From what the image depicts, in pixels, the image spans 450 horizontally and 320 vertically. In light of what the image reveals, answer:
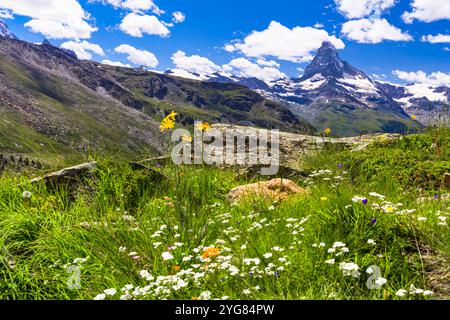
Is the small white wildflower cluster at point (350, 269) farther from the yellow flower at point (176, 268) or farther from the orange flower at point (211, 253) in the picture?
the yellow flower at point (176, 268)

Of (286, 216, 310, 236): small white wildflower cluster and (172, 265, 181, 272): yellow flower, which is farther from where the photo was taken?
(286, 216, 310, 236): small white wildflower cluster

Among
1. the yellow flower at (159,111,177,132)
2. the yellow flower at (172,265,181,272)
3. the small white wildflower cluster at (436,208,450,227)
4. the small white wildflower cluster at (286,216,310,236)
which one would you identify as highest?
the yellow flower at (159,111,177,132)

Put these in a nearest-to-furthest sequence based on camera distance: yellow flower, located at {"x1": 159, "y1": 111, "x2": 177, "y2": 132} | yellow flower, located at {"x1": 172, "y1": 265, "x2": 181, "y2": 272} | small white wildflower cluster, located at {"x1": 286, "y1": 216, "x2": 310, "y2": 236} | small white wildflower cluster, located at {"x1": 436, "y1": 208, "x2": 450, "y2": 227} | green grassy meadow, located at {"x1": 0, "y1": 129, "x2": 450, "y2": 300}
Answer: green grassy meadow, located at {"x1": 0, "y1": 129, "x2": 450, "y2": 300}, yellow flower, located at {"x1": 172, "y1": 265, "x2": 181, "y2": 272}, small white wildflower cluster, located at {"x1": 436, "y1": 208, "x2": 450, "y2": 227}, small white wildflower cluster, located at {"x1": 286, "y1": 216, "x2": 310, "y2": 236}, yellow flower, located at {"x1": 159, "y1": 111, "x2": 177, "y2": 132}

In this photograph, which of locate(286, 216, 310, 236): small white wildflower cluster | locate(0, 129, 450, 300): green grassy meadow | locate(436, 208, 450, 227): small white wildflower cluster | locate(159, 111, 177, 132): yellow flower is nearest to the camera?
locate(0, 129, 450, 300): green grassy meadow

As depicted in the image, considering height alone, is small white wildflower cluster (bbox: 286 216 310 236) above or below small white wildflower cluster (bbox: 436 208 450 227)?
below

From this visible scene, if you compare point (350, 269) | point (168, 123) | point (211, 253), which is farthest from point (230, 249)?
point (168, 123)

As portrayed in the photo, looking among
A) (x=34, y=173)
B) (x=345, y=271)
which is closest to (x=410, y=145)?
(x=345, y=271)

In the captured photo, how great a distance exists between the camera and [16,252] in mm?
5598

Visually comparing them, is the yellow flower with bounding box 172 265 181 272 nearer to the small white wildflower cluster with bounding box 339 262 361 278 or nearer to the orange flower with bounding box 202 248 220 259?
the orange flower with bounding box 202 248 220 259

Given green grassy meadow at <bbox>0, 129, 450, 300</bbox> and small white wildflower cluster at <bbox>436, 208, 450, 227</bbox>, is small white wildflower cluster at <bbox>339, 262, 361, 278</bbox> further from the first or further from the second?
small white wildflower cluster at <bbox>436, 208, 450, 227</bbox>

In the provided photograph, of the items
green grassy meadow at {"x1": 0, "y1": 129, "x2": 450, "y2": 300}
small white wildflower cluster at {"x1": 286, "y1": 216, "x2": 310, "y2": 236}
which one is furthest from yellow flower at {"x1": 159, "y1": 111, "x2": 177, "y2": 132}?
small white wildflower cluster at {"x1": 286, "y1": 216, "x2": 310, "y2": 236}

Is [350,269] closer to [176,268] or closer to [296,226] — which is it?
[296,226]
